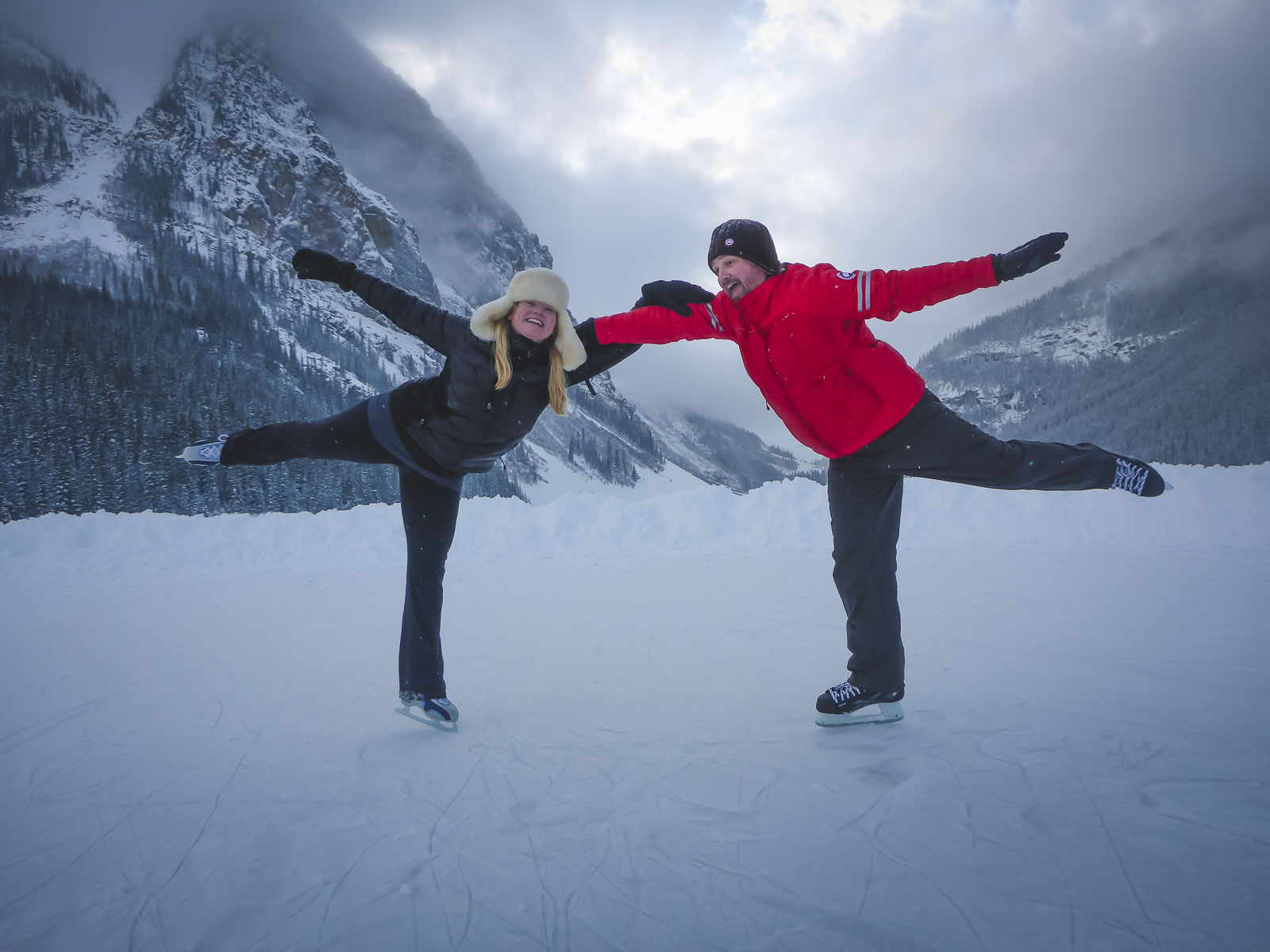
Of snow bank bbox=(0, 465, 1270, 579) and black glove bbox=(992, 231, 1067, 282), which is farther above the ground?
black glove bbox=(992, 231, 1067, 282)

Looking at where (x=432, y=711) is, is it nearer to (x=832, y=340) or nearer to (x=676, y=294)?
(x=676, y=294)

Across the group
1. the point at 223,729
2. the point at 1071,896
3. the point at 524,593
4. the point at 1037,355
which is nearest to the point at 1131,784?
the point at 1071,896

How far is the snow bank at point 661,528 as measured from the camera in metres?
6.91

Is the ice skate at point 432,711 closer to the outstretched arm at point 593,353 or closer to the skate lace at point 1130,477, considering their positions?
the outstretched arm at point 593,353

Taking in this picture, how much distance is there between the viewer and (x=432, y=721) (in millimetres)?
2488

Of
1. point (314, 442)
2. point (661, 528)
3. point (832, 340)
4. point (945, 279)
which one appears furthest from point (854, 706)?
point (661, 528)

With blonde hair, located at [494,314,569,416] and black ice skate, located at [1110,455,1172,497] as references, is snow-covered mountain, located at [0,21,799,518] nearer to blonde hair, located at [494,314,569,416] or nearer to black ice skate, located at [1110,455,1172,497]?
blonde hair, located at [494,314,569,416]

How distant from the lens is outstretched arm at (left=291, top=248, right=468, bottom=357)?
103 inches

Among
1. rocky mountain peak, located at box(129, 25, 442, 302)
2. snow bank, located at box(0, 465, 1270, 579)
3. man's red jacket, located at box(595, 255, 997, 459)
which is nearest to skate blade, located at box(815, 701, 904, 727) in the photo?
man's red jacket, located at box(595, 255, 997, 459)

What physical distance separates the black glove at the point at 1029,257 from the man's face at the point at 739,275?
2.82 feet

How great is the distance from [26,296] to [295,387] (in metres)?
21.2

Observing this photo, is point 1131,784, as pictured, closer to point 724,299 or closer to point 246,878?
point 724,299

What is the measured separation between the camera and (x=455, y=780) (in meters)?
1.97

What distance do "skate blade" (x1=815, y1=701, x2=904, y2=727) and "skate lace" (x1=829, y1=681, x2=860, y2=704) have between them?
0.19 ft
